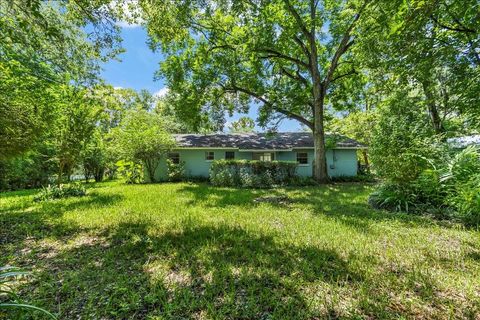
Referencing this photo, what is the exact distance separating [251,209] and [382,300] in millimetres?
4819

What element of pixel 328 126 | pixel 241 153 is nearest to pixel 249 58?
pixel 241 153

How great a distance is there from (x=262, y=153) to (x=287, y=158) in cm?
204

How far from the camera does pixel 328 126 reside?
21.5 meters

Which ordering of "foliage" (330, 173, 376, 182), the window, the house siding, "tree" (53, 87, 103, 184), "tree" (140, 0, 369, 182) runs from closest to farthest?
"tree" (53, 87, 103, 184), "tree" (140, 0, 369, 182), "foliage" (330, 173, 376, 182), the house siding, the window

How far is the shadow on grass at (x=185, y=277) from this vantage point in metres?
2.59

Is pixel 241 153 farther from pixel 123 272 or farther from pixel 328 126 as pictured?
pixel 123 272

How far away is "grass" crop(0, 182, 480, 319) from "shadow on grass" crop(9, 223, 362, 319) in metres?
0.02

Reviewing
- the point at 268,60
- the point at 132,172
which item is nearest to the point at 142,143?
the point at 132,172

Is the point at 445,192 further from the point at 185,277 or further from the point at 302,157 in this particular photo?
the point at 302,157

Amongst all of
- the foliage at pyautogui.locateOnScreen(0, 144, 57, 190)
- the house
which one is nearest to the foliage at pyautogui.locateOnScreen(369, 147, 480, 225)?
the house

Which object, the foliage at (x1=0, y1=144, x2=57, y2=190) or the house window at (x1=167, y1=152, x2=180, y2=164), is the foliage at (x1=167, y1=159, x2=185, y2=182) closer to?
the house window at (x1=167, y1=152, x2=180, y2=164)

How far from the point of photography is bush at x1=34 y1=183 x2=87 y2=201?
10.1 meters

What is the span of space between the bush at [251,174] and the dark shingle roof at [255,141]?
3.95m

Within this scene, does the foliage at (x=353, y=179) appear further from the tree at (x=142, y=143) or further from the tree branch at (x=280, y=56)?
the tree at (x=142, y=143)
